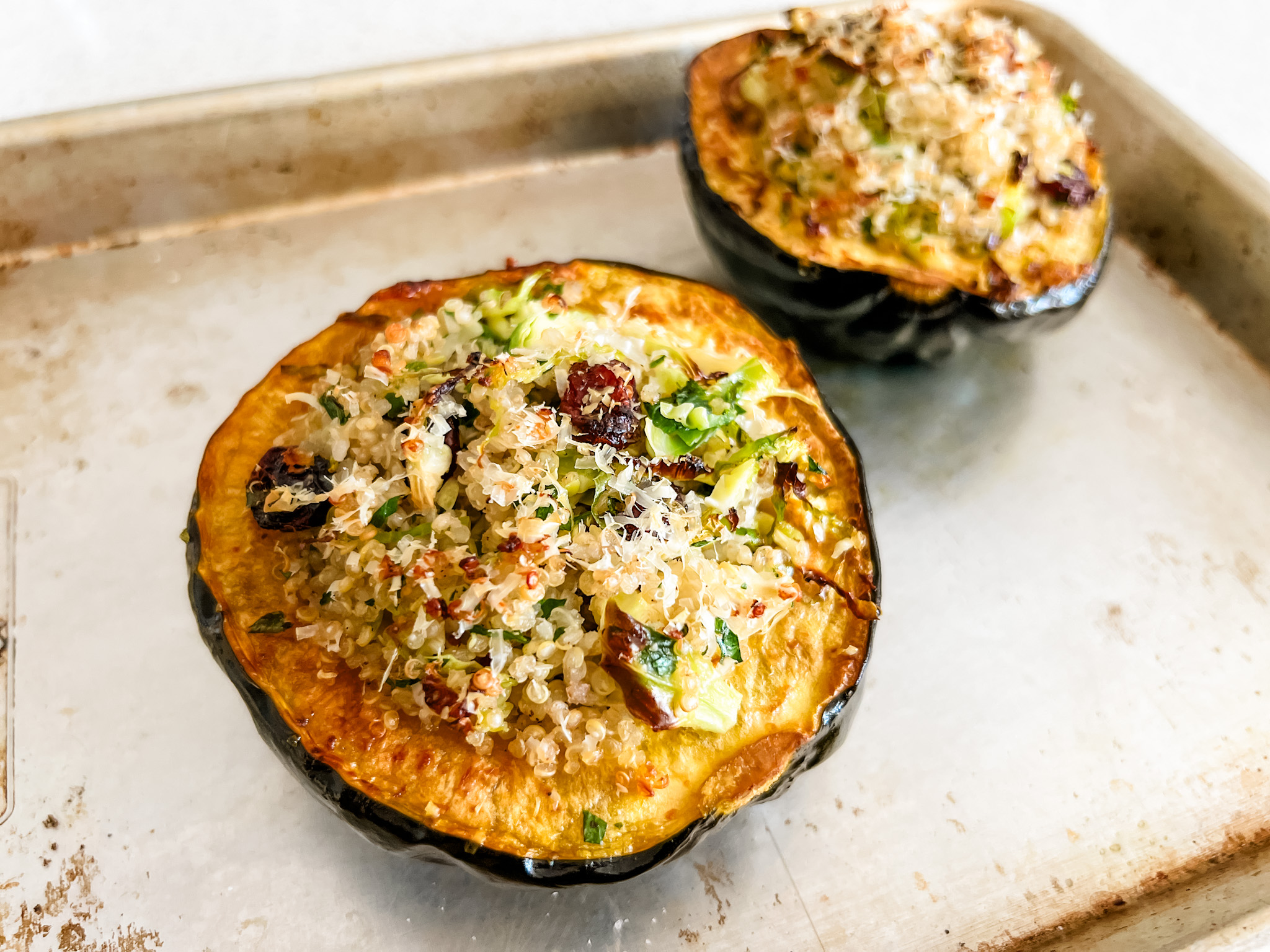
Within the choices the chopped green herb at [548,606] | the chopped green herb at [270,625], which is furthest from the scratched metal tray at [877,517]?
the chopped green herb at [548,606]

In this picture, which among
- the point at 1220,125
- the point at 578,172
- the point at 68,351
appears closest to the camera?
the point at 68,351

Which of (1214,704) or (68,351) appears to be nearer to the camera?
(1214,704)

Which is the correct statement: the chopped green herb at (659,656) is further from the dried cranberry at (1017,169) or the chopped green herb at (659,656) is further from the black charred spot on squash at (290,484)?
the dried cranberry at (1017,169)

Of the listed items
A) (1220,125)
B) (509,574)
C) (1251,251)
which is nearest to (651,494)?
(509,574)

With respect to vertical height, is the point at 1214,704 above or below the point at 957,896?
above

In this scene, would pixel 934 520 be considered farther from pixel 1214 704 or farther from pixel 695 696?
pixel 695 696

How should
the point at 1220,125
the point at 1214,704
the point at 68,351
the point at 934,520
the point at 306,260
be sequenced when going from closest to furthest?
1. the point at 1214,704
2. the point at 934,520
3. the point at 68,351
4. the point at 306,260
5. the point at 1220,125

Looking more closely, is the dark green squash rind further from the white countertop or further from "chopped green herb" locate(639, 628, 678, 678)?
the white countertop

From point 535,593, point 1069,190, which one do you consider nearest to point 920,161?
point 1069,190
